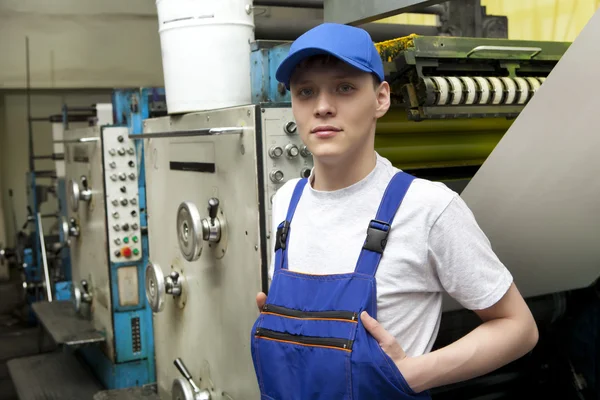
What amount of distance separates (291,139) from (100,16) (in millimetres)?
5591

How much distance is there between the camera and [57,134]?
4.88 m

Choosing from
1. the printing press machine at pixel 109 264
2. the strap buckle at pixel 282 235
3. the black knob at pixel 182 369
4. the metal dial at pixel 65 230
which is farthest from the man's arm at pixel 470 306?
the metal dial at pixel 65 230

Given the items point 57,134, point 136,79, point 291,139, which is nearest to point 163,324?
point 291,139

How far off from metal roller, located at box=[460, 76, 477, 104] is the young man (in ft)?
2.13

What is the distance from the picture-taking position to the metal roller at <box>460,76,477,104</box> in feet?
5.95

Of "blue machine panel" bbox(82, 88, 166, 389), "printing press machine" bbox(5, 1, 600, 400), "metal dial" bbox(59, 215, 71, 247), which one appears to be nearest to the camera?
"printing press machine" bbox(5, 1, 600, 400)

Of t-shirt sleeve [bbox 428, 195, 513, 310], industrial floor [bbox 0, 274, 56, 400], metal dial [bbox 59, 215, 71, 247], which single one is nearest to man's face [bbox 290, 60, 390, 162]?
t-shirt sleeve [bbox 428, 195, 513, 310]

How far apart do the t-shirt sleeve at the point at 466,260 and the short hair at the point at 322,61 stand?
0.91 feet

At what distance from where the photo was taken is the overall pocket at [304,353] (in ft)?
3.67

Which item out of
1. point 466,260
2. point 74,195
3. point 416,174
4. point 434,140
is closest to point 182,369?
point 416,174

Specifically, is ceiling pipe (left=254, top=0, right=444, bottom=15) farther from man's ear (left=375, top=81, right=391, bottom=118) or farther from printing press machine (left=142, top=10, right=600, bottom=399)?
man's ear (left=375, top=81, right=391, bottom=118)

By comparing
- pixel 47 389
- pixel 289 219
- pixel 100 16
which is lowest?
pixel 47 389

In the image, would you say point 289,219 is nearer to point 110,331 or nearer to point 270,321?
point 270,321

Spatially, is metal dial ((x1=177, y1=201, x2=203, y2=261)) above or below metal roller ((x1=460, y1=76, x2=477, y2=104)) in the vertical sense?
below
